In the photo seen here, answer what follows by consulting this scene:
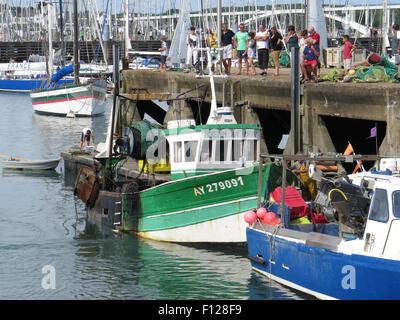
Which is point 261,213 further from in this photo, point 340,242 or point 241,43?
point 241,43

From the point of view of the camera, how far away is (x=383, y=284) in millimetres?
13016

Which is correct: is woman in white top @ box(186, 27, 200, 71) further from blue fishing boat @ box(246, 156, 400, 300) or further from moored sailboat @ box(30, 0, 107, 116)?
moored sailboat @ box(30, 0, 107, 116)

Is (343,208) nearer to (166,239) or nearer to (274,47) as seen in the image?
(166,239)

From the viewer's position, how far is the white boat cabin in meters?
20.0

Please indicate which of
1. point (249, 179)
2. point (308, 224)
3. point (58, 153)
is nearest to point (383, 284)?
point (308, 224)

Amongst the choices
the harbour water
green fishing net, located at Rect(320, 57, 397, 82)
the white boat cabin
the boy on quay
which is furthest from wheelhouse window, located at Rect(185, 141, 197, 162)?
green fishing net, located at Rect(320, 57, 397, 82)

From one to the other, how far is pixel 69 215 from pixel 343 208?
11957mm

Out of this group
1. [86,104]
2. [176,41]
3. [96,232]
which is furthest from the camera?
[86,104]

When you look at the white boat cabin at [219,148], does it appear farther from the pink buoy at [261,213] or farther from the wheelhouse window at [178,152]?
the pink buoy at [261,213]

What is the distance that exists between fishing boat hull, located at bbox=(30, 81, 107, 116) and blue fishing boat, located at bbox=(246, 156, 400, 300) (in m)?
41.3

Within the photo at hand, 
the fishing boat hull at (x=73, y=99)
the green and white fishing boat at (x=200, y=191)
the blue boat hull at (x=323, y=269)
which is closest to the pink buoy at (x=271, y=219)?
the blue boat hull at (x=323, y=269)

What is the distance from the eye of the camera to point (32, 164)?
3266cm

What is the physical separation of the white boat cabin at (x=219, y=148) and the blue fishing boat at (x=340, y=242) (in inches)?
135

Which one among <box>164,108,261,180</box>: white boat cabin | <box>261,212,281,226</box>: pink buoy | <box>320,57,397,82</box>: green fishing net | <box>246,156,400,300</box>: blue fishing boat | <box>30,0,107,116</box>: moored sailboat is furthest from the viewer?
<box>30,0,107,116</box>: moored sailboat
